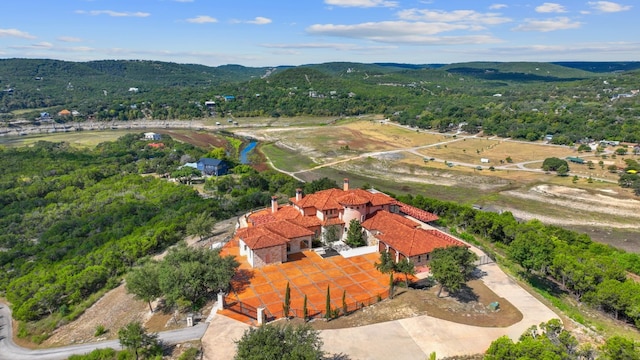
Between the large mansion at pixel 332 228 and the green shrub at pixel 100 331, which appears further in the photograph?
the large mansion at pixel 332 228

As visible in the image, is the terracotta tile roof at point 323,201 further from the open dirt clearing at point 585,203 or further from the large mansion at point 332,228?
the open dirt clearing at point 585,203

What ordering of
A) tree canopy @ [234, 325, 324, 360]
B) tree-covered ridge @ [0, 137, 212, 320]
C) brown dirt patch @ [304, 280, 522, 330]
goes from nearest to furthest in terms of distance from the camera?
tree canopy @ [234, 325, 324, 360] < brown dirt patch @ [304, 280, 522, 330] < tree-covered ridge @ [0, 137, 212, 320]

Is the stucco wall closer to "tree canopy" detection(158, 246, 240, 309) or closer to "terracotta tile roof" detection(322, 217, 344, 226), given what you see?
"tree canopy" detection(158, 246, 240, 309)

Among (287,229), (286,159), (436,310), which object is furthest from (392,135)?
(436,310)

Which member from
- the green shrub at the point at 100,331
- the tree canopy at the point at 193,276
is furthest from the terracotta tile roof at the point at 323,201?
the green shrub at the point at 100,331

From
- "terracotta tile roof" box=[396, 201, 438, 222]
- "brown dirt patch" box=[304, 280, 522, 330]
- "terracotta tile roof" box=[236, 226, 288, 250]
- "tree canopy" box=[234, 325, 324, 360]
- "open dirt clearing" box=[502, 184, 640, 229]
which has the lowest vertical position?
"open dirt clearing" box=[502, 184, 640, 229]

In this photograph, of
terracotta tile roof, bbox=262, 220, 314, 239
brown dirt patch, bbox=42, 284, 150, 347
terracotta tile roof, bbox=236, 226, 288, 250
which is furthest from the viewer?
terracotta tile roof, bbox=262, 220, 314, 239

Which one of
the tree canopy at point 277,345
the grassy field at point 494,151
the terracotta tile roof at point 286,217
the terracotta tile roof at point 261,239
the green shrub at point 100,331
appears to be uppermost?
the tree canopy at point 277,345

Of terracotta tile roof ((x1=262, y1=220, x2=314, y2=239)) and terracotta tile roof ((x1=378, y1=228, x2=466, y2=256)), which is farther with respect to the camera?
terracotta tile roof ((x1=262, y1=220, x2=314, y2=239))

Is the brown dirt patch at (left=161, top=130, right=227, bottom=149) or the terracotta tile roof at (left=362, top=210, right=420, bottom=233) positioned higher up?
the terracotta tile roof at (left=362, top=210, right=420, bottom=233)

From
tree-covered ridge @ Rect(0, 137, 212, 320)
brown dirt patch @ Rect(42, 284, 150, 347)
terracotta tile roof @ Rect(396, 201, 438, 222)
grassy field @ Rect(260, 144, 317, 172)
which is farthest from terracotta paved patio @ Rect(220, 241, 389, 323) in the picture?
grassy field @ Rect(260, 144, 317, 172)
